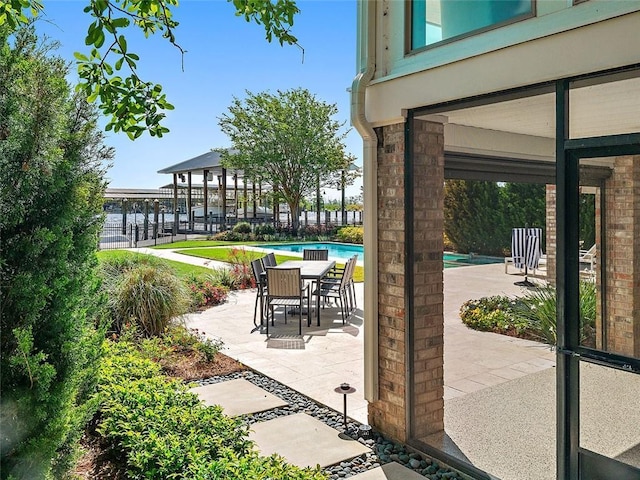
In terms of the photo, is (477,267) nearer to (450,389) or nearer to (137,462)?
(450,389)

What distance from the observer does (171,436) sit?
314cm

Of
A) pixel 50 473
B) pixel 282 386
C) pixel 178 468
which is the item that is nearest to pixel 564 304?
pixel 178 468

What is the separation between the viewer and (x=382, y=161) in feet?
13.0

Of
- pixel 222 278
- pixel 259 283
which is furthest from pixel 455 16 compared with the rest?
pixel 222 278

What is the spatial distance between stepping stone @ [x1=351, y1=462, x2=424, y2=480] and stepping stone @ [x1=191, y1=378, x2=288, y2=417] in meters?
1.42

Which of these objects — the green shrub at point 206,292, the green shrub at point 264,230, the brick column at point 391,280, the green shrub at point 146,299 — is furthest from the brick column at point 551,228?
the green shrub at point 264,230

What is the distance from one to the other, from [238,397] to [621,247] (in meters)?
3.65

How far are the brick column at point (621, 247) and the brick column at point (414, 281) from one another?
47.3 inches

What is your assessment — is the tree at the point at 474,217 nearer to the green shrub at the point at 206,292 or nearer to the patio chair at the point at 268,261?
the patio chair at the point at 268,261

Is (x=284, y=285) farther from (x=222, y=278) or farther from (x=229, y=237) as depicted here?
(x=229, y=237)

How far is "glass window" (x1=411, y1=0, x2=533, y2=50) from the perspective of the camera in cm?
306

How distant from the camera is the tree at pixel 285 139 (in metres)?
25.9

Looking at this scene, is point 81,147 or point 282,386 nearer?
point 81,147

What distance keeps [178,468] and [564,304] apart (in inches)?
94.5
